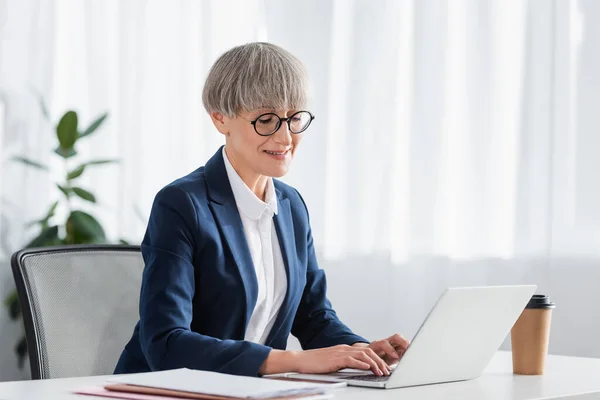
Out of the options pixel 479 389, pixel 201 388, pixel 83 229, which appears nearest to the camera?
pixel 201 388

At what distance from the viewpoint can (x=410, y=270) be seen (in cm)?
323

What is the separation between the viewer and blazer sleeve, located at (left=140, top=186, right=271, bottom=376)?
1.33 m

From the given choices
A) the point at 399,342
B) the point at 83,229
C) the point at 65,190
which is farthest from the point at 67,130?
the point at 399,342

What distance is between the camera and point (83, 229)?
331cm

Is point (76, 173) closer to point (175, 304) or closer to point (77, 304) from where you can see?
point (77, 304)

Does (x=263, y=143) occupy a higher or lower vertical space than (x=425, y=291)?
higher

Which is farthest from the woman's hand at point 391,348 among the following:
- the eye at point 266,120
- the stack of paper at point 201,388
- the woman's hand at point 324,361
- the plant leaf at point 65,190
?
the plant leaf at point 65,190

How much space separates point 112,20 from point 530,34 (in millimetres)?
1694

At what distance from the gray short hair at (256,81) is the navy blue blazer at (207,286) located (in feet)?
0.45

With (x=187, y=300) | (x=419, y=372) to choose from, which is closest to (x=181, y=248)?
(x=187, y=300)

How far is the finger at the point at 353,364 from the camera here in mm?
1278

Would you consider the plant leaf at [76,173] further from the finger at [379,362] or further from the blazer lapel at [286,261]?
the finger at [379,362]

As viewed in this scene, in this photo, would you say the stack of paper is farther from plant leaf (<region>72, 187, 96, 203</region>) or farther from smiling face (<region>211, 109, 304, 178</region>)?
plant leaf (<region>72, 187, 96, 203</region>)

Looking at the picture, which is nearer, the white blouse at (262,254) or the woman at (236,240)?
the woman at (236,240)
